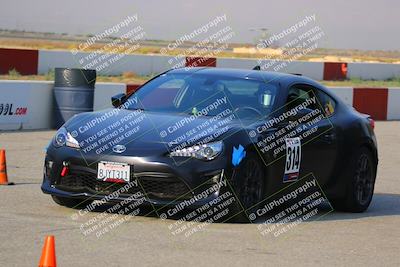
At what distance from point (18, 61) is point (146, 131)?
67.1 ft

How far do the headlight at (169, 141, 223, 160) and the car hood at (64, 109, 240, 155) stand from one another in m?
0.05

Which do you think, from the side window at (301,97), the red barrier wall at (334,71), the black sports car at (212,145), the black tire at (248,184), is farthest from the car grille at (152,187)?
the red barrier wall at (334,71)

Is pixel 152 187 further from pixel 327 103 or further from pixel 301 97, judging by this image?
pixel 327 103

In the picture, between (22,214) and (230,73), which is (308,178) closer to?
(230,73)

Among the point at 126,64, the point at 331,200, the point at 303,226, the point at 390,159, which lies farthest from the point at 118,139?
the point at 126,64

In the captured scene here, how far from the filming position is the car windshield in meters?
8.58

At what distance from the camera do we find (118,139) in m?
7.91

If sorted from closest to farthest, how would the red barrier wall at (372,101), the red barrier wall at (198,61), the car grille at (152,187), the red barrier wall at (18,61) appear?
1. the car grille at (152,187)
2. the red barrier wall at (372,101)
3. the red barrier wall at (18,61)
4. the red barrier wall at (198,61)

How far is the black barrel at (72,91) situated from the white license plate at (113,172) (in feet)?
29.0

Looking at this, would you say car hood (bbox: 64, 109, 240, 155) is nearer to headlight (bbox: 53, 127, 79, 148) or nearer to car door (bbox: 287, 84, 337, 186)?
headlight (bbox: 53, 127, 79, 148)

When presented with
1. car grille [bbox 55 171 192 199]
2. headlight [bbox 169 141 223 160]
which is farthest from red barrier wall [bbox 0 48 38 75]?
headlight [bbox 169 141 223 160]

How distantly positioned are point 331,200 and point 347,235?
1.61 meters

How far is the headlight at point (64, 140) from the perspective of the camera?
26.2 feet

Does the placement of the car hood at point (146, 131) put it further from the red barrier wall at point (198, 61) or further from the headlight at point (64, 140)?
the red barrier wall at point (198, 61)
